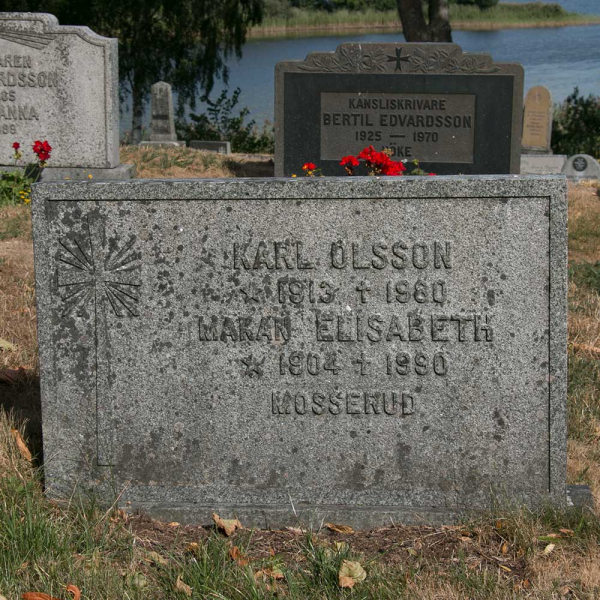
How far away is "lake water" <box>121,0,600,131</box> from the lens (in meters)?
29.4

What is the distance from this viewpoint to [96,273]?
9.96 ft

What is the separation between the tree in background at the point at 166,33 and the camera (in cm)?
2000

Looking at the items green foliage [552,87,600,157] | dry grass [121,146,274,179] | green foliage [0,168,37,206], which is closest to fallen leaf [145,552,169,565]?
green foliage [0,168,37,206]

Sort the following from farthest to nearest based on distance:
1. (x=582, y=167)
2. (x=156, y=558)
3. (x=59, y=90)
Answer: (x=582, y=167)
(x=59, y=90)
(x=156, y=558)

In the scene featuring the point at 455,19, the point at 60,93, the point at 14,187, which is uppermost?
the point at 455,19

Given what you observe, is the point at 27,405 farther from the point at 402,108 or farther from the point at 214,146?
the point at 214,146

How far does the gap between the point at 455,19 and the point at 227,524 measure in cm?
5670

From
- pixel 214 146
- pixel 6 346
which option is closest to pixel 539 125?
pixel 214 146

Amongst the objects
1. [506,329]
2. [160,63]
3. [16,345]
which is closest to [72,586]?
[506,329]

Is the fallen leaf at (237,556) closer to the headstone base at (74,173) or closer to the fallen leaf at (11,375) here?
the fallen leaf at (11,375)

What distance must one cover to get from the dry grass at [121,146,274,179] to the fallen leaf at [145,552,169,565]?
317 inches

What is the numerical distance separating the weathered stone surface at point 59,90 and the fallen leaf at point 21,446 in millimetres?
6348

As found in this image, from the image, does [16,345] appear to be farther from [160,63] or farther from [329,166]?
[160,63]

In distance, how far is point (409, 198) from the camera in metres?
2.93
